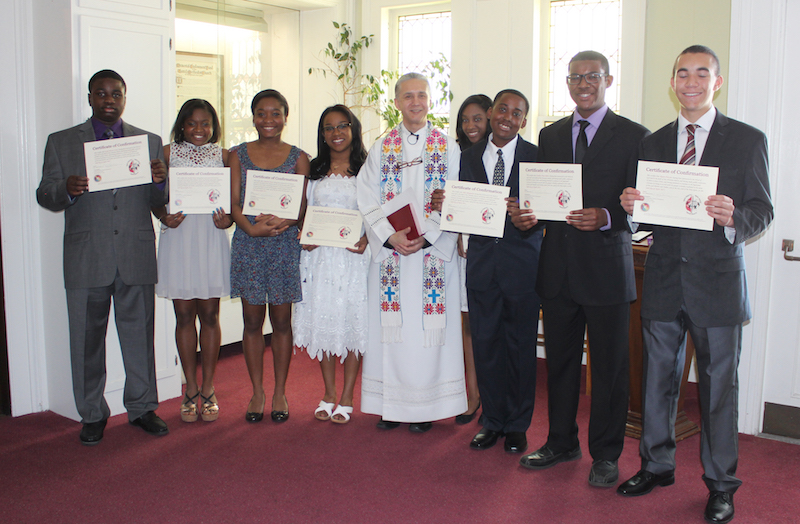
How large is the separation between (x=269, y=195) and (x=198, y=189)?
0.40m

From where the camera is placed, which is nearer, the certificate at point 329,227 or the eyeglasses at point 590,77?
the eyeglasses at point 590,77

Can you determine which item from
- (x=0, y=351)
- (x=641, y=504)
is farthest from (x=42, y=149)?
(x=641, y=504)

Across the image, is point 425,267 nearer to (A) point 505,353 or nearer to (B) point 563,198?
(A) point 505,353

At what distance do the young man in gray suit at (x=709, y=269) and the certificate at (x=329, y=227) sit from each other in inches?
62.1

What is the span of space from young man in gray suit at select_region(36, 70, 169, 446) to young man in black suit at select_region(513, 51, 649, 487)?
6.90 feet

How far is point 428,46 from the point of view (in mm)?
6395

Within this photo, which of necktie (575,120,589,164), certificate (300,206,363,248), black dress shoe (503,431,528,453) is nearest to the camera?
necktie (575,120,589,164)

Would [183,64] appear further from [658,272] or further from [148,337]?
[658,272]

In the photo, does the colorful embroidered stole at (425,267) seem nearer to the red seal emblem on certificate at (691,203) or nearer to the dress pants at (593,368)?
the dress pants at (593,368)

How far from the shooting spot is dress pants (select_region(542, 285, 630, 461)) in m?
3.12

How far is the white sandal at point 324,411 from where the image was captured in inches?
161

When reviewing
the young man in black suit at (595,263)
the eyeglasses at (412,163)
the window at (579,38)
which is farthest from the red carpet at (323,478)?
the window at (579,38)

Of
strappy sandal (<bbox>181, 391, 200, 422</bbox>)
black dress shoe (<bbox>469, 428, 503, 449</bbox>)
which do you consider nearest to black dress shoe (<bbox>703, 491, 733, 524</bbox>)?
black dress shoe (<bbox>469, 428, 503, 449</bbox>)

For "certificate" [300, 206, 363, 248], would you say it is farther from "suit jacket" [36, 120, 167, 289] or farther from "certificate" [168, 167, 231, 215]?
"suit jacket" [36, 120, 167, 289]
